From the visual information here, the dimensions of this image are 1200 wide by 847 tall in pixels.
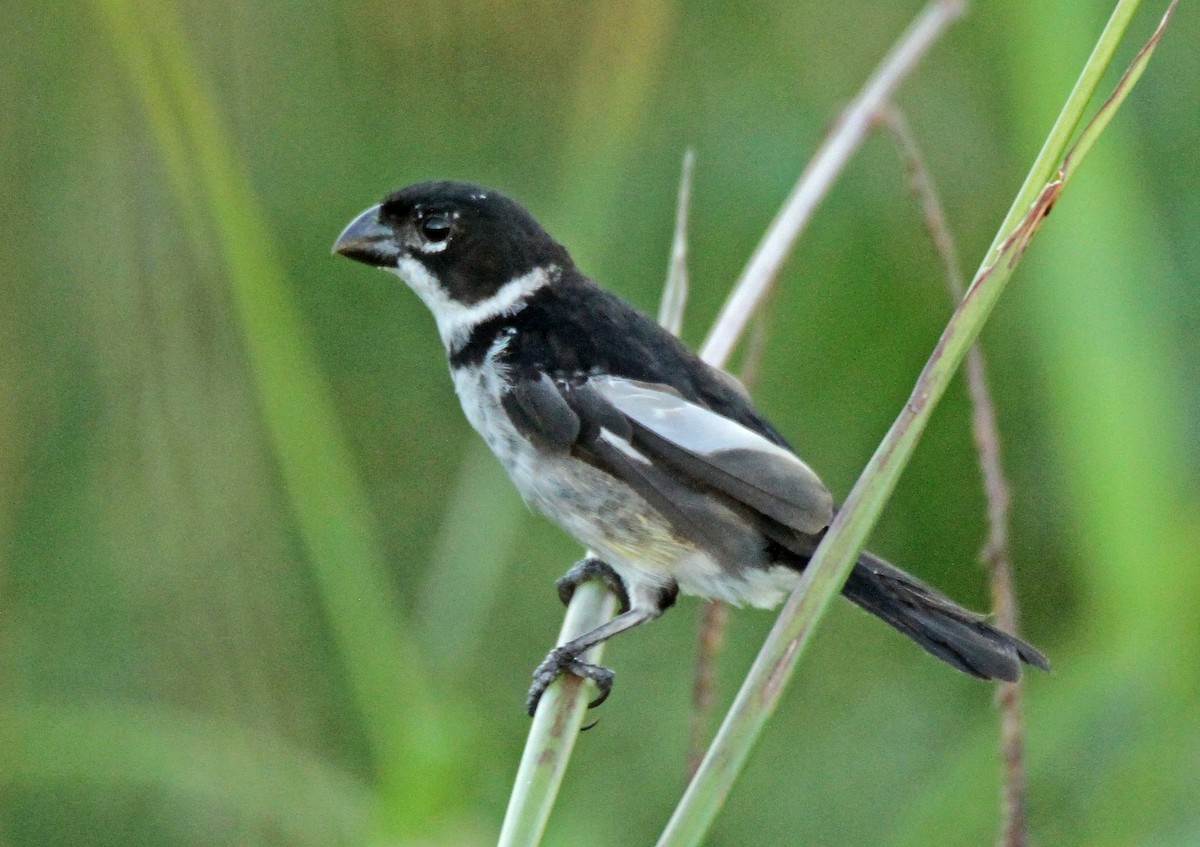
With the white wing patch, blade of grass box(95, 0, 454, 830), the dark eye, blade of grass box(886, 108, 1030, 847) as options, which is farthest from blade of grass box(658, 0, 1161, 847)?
the dark eye

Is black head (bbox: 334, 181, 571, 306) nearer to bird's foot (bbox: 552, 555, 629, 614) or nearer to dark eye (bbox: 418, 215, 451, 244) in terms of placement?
dark eye (bbox: 418, 215, 451, 244)

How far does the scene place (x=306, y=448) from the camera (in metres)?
2.33

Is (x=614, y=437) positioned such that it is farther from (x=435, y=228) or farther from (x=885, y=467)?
(x=885, y=467)

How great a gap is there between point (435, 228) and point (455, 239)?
4 centimetres

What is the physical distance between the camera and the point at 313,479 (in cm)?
231

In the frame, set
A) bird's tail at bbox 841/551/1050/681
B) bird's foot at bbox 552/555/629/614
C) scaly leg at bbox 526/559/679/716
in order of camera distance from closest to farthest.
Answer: bird's tail at bbox 841/551/1050/681 < scaly leg at bbox 526/559/679/716 < bird's foot at bbox 552/555/629/614

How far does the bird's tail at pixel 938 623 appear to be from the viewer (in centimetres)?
200

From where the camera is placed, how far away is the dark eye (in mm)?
2646

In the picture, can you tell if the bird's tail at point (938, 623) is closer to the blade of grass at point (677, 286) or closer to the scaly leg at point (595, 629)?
the scaly leg at point (595, 629)

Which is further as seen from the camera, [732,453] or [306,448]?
[306,448]

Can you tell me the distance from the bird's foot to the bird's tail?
1.58 ft

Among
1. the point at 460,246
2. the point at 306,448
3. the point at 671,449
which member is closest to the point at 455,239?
the point at 460,246

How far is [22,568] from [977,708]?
2138 mm

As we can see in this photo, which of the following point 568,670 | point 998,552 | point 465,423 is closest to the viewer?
point 998,552
